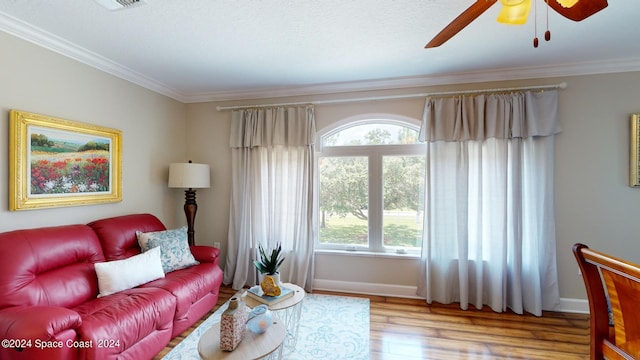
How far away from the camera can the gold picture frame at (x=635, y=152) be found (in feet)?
8.50

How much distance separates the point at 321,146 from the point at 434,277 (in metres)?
2.05

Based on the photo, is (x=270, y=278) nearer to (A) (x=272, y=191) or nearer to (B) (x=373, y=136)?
(A) (x=272, y=191)

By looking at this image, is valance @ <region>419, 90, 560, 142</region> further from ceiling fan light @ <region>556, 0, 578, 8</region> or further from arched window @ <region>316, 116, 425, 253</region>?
ceiling fan light @ <region>556, 0, 578, 8</region>

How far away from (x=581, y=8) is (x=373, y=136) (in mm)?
2175

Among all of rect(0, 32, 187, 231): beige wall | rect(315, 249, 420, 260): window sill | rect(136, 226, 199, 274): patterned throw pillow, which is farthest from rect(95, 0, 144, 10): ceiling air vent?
rect(315, 249, 420, 260): window sill

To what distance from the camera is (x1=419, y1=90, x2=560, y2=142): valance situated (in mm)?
2740

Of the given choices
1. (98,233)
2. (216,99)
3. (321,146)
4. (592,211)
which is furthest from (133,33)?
(592,211)

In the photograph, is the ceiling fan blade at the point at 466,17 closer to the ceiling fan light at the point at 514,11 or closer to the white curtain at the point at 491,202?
the ceiling fan light at the point at 514,11

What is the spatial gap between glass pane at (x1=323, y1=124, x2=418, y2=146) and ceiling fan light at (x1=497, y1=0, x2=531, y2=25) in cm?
184

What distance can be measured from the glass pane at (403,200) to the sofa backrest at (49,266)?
2.94 meters

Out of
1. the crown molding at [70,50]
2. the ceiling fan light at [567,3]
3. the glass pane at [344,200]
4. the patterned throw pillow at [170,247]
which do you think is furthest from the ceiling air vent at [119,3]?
the ceiling fan light at [567,3]

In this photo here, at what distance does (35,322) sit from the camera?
1431mm

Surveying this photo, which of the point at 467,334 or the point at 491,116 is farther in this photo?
the point at 491,116

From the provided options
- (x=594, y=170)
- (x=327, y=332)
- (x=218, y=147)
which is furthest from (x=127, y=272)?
(x=594, y=170)
